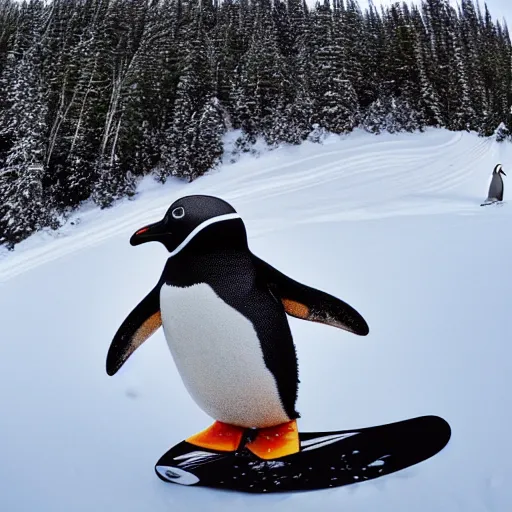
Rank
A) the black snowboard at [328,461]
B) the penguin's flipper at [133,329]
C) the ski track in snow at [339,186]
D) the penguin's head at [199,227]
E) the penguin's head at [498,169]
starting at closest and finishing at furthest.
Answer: the black snowboard at [328,461], the penguin's head at [199,227], the penguin's flipper at [133,329], the ski track in snow at [339,186], the penguin's head at [498,169]

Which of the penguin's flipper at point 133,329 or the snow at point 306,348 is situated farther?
the penguin's flipper at point 133,329

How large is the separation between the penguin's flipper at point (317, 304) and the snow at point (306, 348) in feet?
0.56

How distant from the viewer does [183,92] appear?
8.88ft

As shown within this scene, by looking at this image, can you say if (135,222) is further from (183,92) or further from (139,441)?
(183,92)

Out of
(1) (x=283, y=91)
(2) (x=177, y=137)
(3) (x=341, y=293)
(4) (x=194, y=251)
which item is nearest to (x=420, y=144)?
(1) (x=283, y=91)

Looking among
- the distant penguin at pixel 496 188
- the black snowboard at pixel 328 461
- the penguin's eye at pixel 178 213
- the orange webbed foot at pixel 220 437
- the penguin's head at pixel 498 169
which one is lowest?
the black snowboard at pixel 328 461

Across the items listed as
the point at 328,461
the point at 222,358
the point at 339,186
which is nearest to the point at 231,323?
the point at 222,358

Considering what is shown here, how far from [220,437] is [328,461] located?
0.75 ft

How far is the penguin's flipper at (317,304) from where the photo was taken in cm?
99

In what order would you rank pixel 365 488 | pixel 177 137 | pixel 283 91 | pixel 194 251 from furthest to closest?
pixel 283 91 → pixel 177 137 → pixel 194 251 → pixel 365 488

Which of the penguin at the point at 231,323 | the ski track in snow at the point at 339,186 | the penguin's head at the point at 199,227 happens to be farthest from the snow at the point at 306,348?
the penguin's head at the point at 199,227

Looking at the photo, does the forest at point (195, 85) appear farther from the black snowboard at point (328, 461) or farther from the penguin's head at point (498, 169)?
the black snowboard at point (328, 461)

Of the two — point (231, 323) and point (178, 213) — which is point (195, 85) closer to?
point (178, 213)

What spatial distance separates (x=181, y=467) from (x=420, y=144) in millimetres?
2177
